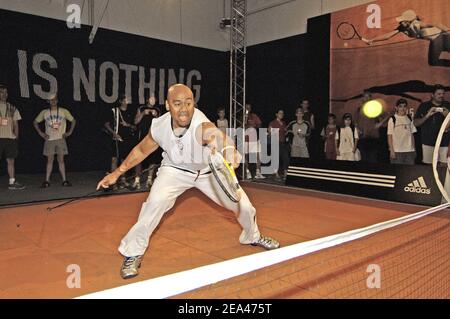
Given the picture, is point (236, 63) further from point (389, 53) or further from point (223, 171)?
point (223, 171)

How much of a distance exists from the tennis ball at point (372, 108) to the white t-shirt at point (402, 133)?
2.56 metres

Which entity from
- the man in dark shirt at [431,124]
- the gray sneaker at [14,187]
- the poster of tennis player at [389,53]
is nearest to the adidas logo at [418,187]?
the man in dark shirt at [431,124]

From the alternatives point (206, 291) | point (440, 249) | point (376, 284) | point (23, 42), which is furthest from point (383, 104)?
point (23, 42)

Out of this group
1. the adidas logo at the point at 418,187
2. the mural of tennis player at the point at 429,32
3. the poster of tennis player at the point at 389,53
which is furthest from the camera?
the poster of tennis player at the point at 389,53

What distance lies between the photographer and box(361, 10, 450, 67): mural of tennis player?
908 centimetres

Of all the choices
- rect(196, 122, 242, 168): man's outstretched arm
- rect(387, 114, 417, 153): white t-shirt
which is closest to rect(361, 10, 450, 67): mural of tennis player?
rect(387, 114, 417, 153): white t-shirt

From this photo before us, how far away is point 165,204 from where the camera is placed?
3568 millimetres

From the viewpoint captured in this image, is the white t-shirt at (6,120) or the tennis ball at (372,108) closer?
the white t-shirt at (6,120)

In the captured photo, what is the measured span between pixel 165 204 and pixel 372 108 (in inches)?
348

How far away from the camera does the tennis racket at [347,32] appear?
1083 cm

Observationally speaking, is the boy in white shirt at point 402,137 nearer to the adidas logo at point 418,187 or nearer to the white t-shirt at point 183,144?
the adidas logo at point 418,187

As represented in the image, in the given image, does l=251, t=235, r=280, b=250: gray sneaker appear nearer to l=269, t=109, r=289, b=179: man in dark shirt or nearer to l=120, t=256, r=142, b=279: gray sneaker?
l=120, t=256, r=142, b=279: gray sneaker

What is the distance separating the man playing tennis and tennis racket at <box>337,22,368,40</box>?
355 inches
